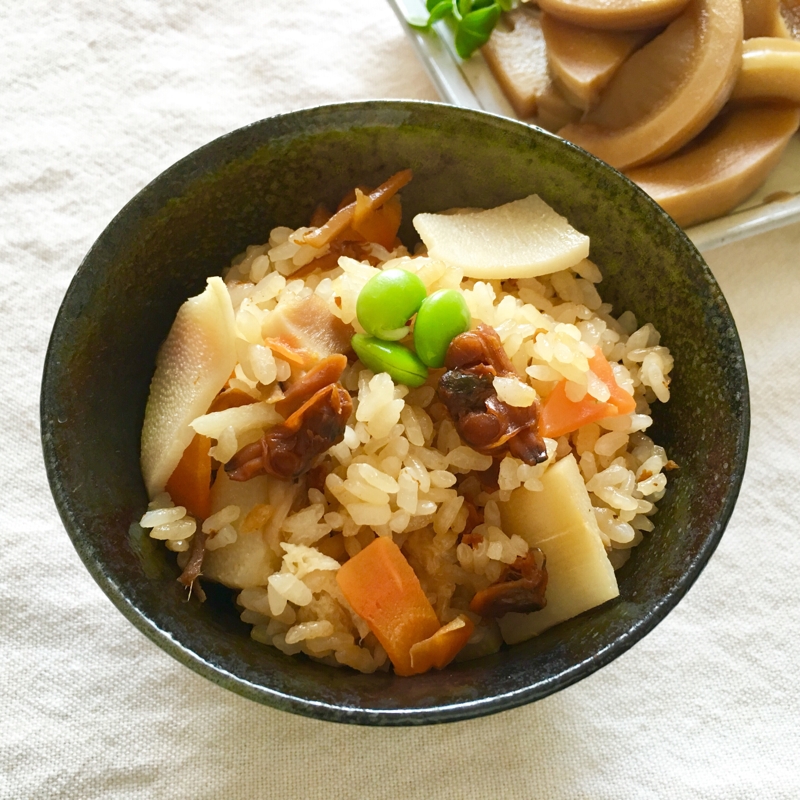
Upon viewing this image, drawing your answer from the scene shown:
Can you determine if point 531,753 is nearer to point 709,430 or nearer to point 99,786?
point 709,430

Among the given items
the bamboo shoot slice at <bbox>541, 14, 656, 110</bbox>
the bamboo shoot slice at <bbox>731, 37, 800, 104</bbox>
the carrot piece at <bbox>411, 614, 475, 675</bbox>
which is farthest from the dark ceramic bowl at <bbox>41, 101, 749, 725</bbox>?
the bamboo shoot slice at <bbox>731, 37, 800, 104</bbox>

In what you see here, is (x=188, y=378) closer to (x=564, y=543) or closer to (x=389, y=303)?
(x=389, y=303)

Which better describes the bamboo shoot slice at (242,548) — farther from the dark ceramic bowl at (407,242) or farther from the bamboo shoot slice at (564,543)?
the bamboo shoot slice at (564,543)

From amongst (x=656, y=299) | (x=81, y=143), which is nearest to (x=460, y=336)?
(x=656, y=299)

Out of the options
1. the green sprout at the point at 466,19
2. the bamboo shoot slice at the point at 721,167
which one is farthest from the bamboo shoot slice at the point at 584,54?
the bamboo shoot slice at the point at 721,167

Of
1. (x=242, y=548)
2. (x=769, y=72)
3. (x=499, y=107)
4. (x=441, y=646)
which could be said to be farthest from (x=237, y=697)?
(x=769, y=72)
